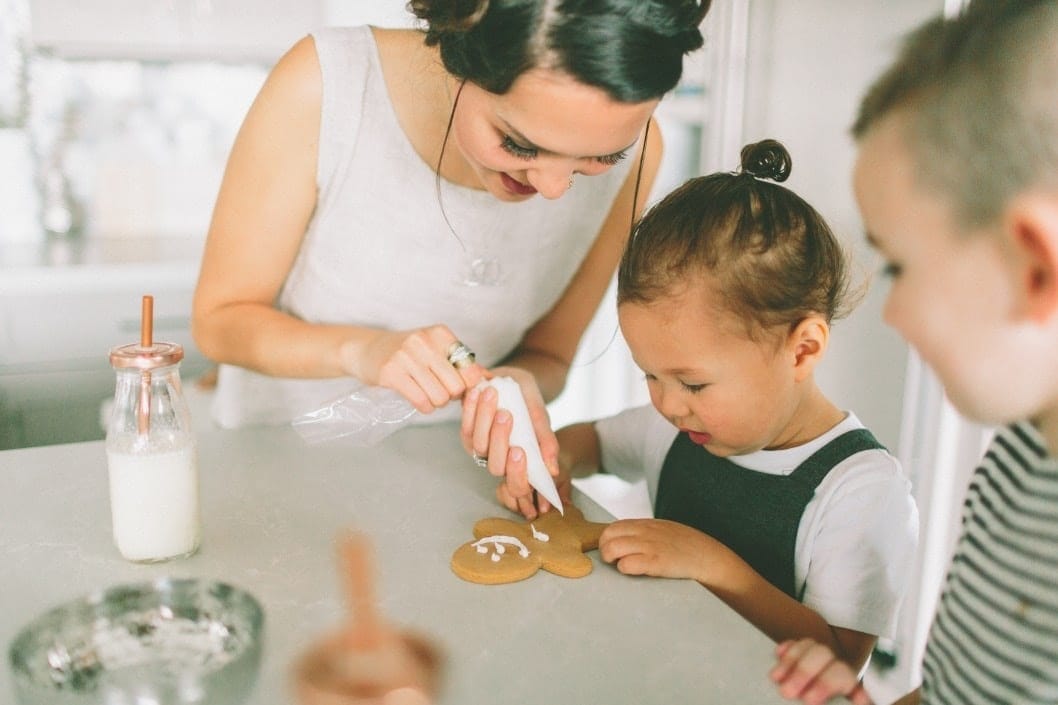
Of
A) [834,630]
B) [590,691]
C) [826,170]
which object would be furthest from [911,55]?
[826,170]

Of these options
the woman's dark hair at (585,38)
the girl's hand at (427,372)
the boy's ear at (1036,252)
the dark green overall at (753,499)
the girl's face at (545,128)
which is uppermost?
the woman's dark hair at (585,38)

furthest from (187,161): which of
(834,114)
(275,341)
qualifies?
(275,341)

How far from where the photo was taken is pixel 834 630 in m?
1.00

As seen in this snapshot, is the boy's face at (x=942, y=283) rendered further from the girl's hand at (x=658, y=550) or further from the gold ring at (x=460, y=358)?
the gold ring at (x=460, y=358)

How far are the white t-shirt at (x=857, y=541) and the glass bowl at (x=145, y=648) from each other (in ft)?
2.02

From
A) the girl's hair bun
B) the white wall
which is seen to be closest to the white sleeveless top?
the girl's hair bun

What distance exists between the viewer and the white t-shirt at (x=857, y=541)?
1000mm

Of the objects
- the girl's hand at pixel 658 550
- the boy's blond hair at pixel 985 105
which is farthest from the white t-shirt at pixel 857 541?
the boy's blond hair at pixel 985 105

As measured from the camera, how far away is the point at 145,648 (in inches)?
28.3

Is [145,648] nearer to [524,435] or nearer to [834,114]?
[524,435]

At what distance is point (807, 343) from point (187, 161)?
2607 mm

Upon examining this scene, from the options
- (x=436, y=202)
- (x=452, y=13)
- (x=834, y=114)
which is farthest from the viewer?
(x=834, y=114)

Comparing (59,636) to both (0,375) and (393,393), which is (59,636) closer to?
(393,393)

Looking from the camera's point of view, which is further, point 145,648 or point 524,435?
point 524,435
